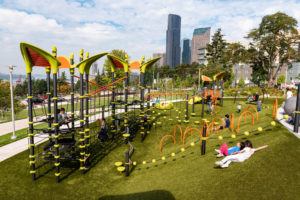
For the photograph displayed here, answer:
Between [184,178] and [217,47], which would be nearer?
[184,178]

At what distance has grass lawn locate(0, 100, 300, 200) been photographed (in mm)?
4711

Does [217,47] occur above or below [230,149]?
above

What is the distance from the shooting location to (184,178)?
5.98 metres

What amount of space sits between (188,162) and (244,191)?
2.66m

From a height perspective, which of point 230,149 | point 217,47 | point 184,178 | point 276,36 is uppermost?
point 217,47

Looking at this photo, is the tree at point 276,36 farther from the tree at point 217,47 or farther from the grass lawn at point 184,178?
the grass lawn at point 184,178

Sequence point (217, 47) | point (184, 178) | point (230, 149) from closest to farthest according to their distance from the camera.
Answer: point (184, 178) → point (230, 149) → point (217, 47)

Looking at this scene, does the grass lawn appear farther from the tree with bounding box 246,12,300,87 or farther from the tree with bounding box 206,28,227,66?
the tree with bounding box 206,28,227,66

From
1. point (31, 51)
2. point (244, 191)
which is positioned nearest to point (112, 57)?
point (31, 51)

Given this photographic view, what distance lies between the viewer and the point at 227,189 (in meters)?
4.76

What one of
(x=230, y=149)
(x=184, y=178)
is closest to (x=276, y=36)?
(x=230, y=149)

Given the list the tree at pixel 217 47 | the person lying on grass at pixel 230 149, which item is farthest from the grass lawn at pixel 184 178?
the tree at pixel 217 47

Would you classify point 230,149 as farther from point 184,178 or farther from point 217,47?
point 217,47

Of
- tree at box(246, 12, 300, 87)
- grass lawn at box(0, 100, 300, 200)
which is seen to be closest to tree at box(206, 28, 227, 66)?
tree at box(246, 12, 300, 87)
